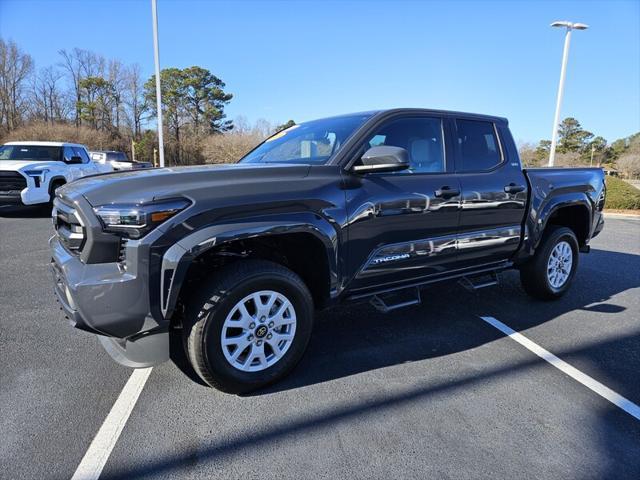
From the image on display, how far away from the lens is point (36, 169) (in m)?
9.90

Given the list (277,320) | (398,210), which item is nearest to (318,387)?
(277,320)

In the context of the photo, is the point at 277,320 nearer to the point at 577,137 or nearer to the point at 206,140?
the point at 206,140

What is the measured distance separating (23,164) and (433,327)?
1051cm

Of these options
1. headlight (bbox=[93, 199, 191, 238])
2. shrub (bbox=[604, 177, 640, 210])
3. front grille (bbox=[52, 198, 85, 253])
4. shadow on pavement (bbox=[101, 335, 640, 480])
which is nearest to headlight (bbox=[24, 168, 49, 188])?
front grille (bbox=[52, 198, 85, 253])

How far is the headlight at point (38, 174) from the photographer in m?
9.77

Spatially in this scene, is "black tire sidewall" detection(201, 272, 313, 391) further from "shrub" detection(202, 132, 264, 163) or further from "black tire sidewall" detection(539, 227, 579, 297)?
"shrub" detection(202, 132, 264, 163)

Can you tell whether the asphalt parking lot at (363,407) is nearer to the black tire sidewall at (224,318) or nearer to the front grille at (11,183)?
the black tire sidewall at (224,318)

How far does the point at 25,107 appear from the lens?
45.1 m

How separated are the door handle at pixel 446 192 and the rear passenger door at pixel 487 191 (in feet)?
0.37

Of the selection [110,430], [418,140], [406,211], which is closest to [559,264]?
[418,140]

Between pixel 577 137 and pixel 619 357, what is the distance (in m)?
72.3

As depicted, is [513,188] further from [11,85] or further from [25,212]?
[11,85]

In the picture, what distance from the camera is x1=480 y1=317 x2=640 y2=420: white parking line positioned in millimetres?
2637

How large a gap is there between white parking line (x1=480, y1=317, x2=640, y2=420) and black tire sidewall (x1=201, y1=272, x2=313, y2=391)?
1.95m
